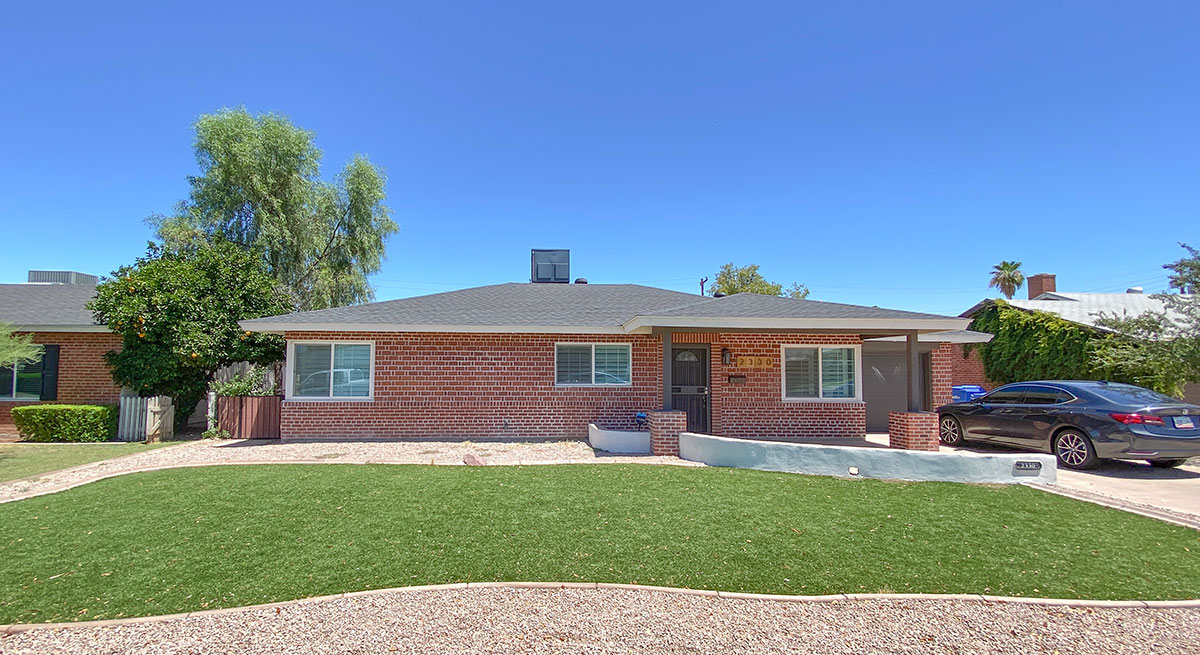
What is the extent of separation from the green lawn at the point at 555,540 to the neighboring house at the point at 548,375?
4674 mm

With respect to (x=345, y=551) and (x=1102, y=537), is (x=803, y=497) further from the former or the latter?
(x=345, y=551)

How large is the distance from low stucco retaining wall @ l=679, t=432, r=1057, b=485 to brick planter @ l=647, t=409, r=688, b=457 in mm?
794

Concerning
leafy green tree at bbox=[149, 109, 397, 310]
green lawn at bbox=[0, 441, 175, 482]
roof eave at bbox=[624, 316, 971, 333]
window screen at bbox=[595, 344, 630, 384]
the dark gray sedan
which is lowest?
green lawn at bbox=[0, 441, 175, 482]

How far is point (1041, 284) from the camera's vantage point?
86.9 feet

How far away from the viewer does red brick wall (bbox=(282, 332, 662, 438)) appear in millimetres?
12633

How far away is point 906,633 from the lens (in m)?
3.77

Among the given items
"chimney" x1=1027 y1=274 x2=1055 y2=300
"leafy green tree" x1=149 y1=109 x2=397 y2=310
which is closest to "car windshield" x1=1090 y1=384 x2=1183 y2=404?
"chimney" x1=1027 y1=274 x2=1055 y2=300

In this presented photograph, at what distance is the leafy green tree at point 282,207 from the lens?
68.0 feet

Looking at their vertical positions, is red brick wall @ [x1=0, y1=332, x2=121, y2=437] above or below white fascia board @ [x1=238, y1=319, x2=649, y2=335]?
below

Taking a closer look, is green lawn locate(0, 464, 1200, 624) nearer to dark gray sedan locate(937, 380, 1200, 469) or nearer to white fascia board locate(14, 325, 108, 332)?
dark gray sedan locate(937, 380, 1200, 469)

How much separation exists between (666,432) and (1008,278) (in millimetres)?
41661

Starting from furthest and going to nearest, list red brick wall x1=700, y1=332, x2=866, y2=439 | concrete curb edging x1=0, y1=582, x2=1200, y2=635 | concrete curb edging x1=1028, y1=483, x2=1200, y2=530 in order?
red brick wall x1=700, y1=332, x2=866, y2=439 → concrete curb edging x1=1028, y1=483, x2=1200, y2=530 → concrete curb edging x1=0, y1=582, x2=1200, y2=635

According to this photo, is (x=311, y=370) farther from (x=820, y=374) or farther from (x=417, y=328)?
(x=820, y=374)

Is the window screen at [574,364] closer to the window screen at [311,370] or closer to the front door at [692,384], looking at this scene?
the front door at [692,384]
